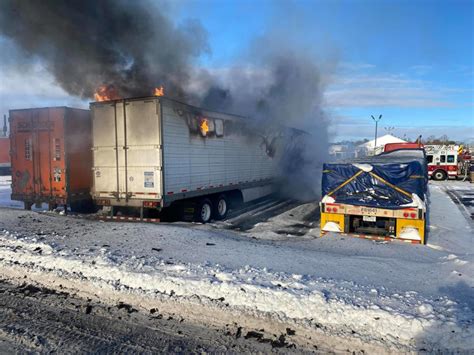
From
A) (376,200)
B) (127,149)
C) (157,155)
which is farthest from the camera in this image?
(127,149)

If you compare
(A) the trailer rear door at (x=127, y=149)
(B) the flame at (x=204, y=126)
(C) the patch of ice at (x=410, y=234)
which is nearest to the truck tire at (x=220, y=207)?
(B) the flame at (x=204, y=126)

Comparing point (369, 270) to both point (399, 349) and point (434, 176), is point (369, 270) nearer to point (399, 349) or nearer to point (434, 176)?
point (399, 349)

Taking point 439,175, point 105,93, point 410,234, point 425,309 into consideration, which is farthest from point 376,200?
point 439,175

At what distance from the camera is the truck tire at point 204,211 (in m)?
10.9

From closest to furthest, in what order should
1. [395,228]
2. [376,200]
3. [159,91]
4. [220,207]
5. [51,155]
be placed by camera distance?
1. [395,228]
2. [376,200]
3. [51,155]
4. [220,207]
5. [159,91]

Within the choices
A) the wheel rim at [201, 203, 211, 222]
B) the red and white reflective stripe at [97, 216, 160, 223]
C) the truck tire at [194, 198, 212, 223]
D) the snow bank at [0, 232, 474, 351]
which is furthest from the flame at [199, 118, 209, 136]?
the snow bank at [0, 232, 474, 351]

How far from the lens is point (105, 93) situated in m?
12.0

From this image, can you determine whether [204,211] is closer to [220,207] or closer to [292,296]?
[220,207]

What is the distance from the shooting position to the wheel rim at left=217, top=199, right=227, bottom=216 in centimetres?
1205

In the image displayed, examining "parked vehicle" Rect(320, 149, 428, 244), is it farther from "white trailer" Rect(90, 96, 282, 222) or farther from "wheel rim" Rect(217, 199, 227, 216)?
"wheel rim" Rect(217, 199, 227, 216)

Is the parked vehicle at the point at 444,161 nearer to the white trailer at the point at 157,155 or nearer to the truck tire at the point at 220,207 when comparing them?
A: the truck tire at the point at 220,207

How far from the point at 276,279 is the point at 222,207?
7.47 metres

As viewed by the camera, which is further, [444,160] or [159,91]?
[444,160]

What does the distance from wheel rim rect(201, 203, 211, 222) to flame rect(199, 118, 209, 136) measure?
2.23 meters
